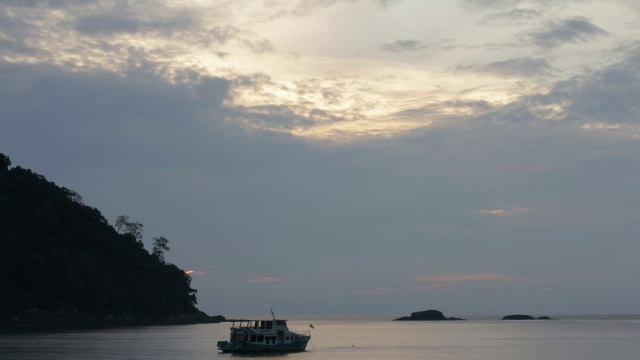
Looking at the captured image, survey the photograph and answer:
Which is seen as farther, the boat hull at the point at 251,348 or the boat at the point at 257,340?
the boat at the point at 257,340

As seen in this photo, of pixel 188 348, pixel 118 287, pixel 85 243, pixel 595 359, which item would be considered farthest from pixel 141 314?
pixel 595 359

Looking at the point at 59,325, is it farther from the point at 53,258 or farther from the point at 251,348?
the point at 251,348

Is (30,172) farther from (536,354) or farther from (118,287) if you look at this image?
(536,354)

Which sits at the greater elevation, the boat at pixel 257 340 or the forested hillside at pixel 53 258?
the forested hillside at pixel 53 258

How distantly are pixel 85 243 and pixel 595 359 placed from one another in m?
117

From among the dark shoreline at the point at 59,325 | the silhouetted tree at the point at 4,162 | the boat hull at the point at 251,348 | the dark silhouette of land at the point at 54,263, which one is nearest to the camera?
the boat hull at the point at 251,348

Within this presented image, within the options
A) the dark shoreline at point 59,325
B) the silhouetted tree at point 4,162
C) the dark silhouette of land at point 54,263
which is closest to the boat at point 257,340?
the dark shoreline at point 59,325

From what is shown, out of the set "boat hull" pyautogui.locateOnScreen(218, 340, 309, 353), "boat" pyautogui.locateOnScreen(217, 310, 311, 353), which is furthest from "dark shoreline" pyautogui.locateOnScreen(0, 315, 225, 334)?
"boat" pyautogui.locateOnScreen(217, 310, 311, 353)

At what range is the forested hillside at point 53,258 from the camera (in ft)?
474

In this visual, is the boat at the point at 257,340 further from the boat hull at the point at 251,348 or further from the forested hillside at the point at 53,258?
the forested hillside at the point at 53,258

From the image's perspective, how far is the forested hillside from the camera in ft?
474

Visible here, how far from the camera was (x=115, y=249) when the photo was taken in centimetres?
19088

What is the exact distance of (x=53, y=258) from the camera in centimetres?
15125

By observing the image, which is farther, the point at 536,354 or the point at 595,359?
the point at 536,354
